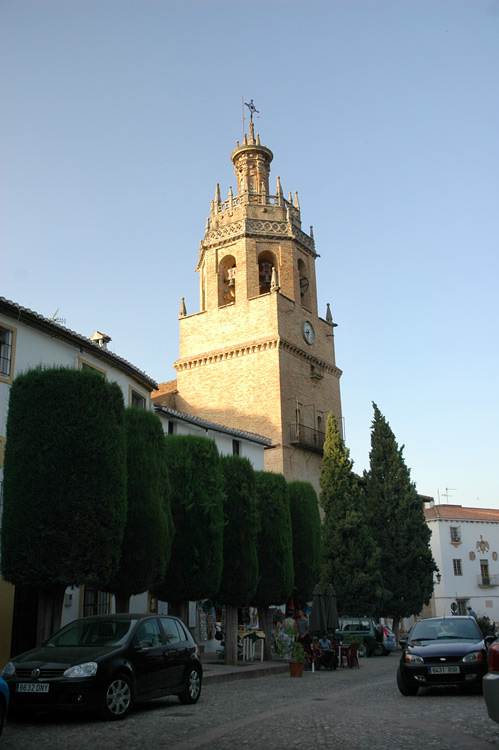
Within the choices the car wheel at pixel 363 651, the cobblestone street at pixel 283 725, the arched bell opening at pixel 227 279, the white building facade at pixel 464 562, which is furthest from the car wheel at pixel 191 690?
the white building facade at pixel 464 562

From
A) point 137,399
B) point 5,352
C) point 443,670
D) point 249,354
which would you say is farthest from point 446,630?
point 249,354

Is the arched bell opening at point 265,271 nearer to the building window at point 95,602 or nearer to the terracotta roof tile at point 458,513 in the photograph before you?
the building window at point 95,602

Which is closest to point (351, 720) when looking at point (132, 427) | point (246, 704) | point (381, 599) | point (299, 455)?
point (246, 704)

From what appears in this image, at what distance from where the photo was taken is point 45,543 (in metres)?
13.3

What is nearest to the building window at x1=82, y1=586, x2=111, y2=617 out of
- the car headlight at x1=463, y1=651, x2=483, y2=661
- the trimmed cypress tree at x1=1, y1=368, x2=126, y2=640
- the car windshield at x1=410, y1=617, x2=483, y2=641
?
the trimmed cypress tree at x1=1, y1=368, x2=126, y2=640

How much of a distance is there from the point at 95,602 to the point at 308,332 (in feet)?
75.6

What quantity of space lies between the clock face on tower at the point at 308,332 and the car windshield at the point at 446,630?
89.3 ft

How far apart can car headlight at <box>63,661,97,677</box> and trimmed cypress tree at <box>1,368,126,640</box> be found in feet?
11.9

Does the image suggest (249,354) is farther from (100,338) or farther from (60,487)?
(60,487)

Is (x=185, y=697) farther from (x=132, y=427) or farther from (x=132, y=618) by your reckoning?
(x=132, y=427)

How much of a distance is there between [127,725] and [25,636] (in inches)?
383

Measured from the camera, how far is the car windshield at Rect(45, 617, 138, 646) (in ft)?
35.1

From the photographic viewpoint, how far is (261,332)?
38250mm

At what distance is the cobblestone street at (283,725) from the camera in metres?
8.04
